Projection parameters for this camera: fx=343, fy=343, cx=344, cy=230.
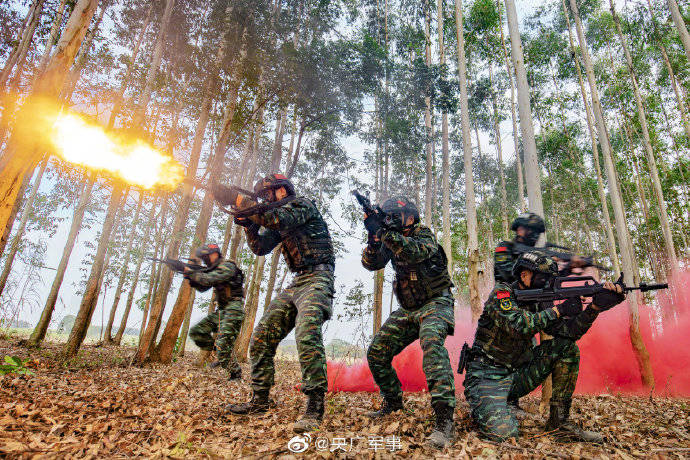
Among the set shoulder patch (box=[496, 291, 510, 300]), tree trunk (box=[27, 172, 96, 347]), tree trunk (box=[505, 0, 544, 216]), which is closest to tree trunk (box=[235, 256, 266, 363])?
tree trunk (box=[27, 172, 96, 347])

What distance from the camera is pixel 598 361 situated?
8562 millimetres

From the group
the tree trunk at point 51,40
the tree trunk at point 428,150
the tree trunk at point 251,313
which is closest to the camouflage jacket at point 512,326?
the tree trunk at point 251,313

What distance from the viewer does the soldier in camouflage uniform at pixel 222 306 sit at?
5414mm

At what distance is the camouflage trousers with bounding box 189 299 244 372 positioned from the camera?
534 centimetres

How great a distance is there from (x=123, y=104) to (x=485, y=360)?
10996mm

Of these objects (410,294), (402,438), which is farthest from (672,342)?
(402,438)

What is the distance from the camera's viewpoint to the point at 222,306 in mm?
5824

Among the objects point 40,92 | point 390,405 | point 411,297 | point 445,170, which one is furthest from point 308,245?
point 445,170

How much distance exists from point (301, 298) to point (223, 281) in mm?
2618

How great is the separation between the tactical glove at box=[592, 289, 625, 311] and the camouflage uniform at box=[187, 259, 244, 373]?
4.78 m

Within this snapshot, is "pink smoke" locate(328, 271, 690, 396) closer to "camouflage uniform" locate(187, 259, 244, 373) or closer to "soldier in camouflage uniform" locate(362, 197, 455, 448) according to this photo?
"camouflage uniform" locate(187, 259, 244, 373)

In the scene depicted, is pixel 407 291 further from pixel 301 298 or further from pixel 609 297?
pixel 609 297

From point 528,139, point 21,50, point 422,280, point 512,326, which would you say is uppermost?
point 21,50

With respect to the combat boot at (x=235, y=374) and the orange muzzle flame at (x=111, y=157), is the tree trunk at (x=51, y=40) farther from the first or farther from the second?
the combat boot at (x=235, y=374)
